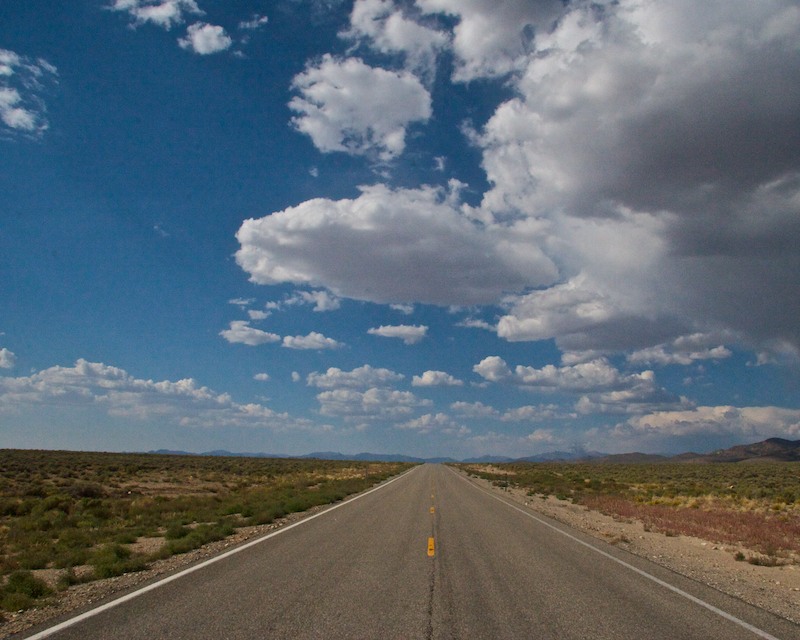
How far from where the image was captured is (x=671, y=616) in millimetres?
7066

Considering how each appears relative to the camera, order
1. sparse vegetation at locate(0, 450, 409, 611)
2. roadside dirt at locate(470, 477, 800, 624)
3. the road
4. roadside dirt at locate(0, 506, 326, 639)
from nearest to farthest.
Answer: the road < roadside dirt at locate(0, 506, 326, 639) < roadside dirt at locate(470, 477, 800, 624) < sparse vegetation at locate(0, 450, 409, 611)

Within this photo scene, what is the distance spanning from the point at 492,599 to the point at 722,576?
6010mm

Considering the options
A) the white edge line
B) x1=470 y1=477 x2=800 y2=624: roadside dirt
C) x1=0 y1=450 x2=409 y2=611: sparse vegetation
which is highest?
the white edge line

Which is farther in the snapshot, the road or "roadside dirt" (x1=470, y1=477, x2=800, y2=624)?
"roadside dirt" (x1=470, y1=477, x2=800, y2=624)

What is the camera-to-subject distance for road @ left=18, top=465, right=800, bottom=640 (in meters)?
6.16

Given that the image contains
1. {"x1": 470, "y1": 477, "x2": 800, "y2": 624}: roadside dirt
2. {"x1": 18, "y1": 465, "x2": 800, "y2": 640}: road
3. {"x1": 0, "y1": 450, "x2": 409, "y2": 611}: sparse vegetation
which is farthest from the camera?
{"x1": 0, "y1": 450, "x2": 409, "y2": 611}: sparse vegetation

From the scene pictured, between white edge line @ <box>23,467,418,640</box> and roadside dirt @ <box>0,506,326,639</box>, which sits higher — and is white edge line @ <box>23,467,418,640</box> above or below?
above

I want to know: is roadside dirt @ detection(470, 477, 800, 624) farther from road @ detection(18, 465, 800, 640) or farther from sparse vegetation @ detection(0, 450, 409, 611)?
sparse vegetation @ detection(0, 450, 409, 611)

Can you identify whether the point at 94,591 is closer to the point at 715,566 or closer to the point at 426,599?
the point at 426,599

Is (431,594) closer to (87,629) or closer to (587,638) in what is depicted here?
(587,638)

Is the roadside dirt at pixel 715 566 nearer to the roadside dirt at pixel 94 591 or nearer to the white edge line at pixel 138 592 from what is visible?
the white edge line at pixel 138 592

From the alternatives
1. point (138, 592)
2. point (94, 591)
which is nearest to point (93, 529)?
point (94, 591)

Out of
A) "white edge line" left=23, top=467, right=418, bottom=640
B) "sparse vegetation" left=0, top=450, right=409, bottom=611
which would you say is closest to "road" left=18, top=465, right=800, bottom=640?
"white edge line" left=23, top=467, right=418, bottom=640

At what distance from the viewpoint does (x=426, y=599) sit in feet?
24.3
